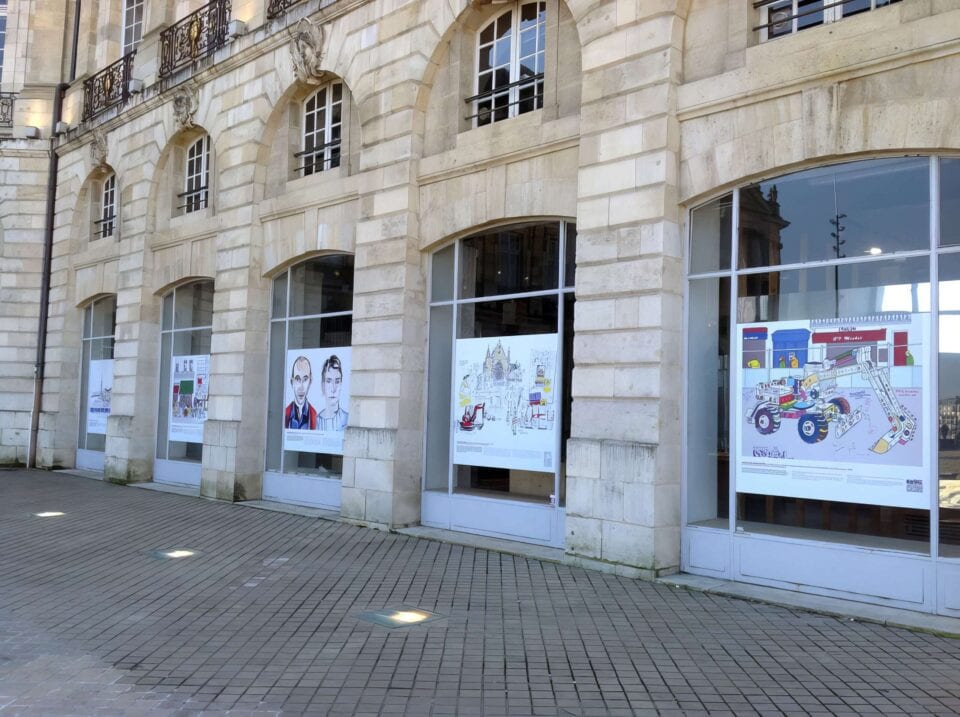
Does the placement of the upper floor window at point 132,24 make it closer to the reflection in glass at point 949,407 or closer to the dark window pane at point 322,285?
the dark window pane at point 322,285

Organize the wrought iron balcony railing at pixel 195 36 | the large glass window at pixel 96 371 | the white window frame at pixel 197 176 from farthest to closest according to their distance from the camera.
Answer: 1. the large glass window at pixel 96 371
2. the white window frame at pixel 197 176
3. the wrought iron balcony railing at pixel 195 36

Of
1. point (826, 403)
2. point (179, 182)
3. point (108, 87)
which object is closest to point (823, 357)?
point (826, 403)

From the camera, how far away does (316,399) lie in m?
12.7

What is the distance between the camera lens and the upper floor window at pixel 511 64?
10.1 metres

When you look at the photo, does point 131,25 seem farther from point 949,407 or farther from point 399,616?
point 949,407

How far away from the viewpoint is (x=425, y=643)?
19.3 ft

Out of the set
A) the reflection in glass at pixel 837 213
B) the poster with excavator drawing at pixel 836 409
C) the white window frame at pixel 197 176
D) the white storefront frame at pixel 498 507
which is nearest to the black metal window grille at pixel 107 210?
the white window frame at pixel 197 176

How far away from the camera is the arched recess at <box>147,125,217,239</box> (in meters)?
15.7

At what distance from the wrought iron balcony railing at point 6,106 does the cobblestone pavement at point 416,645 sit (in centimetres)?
1580

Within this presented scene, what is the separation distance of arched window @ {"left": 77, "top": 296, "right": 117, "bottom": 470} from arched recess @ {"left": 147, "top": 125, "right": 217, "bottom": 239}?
124 inches

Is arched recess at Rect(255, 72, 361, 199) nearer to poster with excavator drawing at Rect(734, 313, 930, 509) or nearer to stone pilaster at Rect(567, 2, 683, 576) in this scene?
stone pilaster at Rect(567, 2, 683, 576)

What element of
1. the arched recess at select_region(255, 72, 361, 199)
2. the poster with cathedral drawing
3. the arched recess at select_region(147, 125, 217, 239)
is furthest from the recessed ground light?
the arched recess at select_region(147, 125, 217, 239)

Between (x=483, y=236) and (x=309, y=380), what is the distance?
4.06 meters

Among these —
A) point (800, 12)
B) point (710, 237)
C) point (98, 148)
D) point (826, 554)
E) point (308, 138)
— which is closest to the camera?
point (826, 554)
